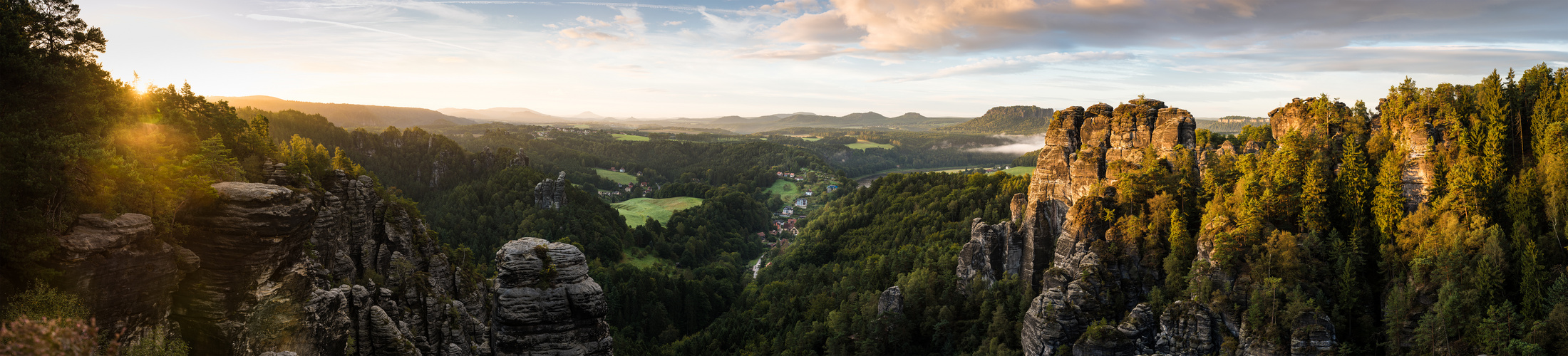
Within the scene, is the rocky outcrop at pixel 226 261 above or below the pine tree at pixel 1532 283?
above

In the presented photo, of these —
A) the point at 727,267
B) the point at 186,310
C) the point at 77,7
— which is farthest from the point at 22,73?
the point at 727,267

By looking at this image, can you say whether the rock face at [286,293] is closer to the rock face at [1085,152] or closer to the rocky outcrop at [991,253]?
the rocky outcrop at [991,253]

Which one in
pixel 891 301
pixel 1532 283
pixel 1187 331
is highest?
pixel 1532 283

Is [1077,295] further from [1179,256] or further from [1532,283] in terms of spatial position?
[1532,283]

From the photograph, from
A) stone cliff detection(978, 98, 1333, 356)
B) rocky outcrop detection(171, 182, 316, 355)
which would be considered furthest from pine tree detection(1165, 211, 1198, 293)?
rocky outcrop detection(171, 182, 316, 355)

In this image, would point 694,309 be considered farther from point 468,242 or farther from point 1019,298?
point 1019,298

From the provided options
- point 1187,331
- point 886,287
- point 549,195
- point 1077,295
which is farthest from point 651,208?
point 1187,331

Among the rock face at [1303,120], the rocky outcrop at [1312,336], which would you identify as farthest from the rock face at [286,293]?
the rock face at [1303,120]
